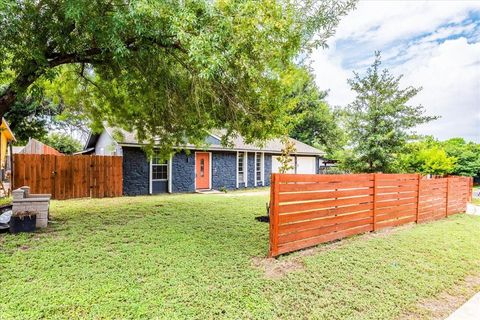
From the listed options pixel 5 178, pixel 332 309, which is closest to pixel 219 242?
pixel 332 309

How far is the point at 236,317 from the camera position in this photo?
2857 millimetres

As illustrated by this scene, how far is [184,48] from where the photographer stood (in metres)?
4.95

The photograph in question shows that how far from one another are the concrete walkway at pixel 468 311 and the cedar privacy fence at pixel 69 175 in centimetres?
1121

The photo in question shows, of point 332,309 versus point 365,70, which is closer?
point 332,309

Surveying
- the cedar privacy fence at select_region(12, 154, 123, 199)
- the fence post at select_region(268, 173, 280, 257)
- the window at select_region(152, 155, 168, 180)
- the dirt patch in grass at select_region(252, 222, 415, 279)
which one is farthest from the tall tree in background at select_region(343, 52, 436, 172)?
the cedar privacy fence at select_region(12, 154, 123, 199)

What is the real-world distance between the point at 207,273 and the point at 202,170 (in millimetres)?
10958

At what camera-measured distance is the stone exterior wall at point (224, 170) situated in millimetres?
14977

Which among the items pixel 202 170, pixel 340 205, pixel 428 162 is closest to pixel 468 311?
pixel 340 205

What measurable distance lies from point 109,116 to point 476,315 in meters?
9.56

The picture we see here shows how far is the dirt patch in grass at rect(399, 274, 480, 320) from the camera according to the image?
3.18m

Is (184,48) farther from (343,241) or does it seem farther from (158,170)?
(158,170)

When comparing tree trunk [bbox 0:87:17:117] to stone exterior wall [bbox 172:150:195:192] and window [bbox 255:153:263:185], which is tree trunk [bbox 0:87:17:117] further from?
window [bbox 255:153:263:185]

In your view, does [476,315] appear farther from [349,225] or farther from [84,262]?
[84,262]

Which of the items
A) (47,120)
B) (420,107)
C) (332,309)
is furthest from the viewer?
(47,120)
